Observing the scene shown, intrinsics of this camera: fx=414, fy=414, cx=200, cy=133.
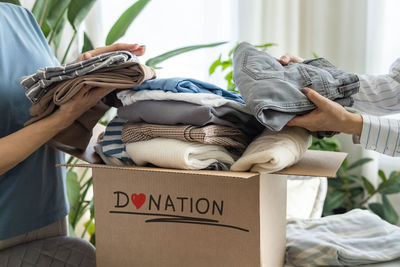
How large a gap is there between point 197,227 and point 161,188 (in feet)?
0.32

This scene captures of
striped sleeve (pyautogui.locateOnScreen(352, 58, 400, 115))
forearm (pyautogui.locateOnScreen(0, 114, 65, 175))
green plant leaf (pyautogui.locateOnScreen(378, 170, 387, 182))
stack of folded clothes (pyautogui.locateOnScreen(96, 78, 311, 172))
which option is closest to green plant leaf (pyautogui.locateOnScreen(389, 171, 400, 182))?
green plant leaf (pyautogui.locateOnScreen(378, 170, 387, 182))

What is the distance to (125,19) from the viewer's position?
1524 mm

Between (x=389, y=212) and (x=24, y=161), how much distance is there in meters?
1.70

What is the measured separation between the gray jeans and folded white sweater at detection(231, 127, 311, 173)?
540 mm

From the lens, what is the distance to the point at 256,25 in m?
2.30

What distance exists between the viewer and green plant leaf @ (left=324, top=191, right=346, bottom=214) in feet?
6.72

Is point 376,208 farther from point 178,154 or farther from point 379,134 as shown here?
point 178,154

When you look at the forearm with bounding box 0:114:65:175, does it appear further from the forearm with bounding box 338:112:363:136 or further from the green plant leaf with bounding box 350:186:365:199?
the green plant leaf with bounding box 350:186:365:199

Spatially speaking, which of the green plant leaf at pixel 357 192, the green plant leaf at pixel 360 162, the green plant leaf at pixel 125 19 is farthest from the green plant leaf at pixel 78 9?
the green plant leaf at pixel 357 192

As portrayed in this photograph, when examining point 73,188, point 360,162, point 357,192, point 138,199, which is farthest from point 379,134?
point 357,192

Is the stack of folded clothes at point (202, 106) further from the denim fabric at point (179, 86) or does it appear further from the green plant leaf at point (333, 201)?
the green plant leaf at point (333, 201)

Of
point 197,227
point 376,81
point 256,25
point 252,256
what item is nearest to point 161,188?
point 197,227

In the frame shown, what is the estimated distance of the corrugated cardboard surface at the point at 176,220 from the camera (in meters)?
0.72

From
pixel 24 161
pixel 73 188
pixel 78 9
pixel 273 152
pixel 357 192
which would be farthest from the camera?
pixel 357 192
